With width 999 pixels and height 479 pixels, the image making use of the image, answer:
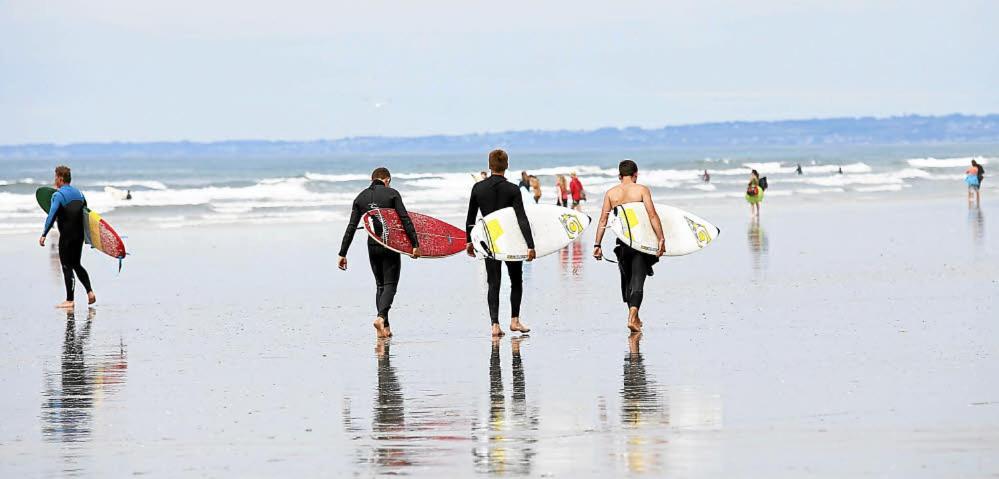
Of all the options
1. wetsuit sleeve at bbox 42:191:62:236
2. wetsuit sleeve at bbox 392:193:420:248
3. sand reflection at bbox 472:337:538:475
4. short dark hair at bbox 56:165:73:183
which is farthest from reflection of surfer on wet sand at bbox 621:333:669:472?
wetsuit sleeve at bbox 42:191:62:236

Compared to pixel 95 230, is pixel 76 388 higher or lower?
lower

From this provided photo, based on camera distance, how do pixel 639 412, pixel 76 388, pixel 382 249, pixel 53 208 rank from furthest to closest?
pixel 53 208, pixel 382 249, pixel 76 388, pixel 639 412

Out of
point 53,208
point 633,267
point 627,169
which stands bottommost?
point 633,267

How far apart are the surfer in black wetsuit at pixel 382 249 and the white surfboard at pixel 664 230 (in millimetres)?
1662

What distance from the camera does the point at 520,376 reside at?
9.42 meters

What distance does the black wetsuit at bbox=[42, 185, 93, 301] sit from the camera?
14336 mm

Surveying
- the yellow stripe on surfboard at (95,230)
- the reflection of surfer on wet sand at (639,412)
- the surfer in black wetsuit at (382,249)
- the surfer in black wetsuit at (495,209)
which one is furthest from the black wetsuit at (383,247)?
the yellow stripe on surfboard at (95,230)

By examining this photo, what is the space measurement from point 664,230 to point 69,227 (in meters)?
6.06

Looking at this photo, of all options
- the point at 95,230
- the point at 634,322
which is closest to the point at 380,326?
the point at 634,322

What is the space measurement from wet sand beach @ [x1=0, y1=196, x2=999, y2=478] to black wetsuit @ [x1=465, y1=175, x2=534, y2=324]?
365 mm

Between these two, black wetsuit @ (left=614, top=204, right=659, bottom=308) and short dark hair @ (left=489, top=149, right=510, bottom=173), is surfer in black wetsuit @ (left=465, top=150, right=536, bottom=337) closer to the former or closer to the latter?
short dark hair @ (left=489, top=149, right=510, bottom=173)

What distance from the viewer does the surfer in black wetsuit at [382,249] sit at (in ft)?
38.1

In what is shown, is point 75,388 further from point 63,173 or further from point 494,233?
point 63,173

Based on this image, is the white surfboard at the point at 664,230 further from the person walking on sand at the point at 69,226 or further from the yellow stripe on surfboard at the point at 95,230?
the yellow stripe on surfboard at the point at 95,230
